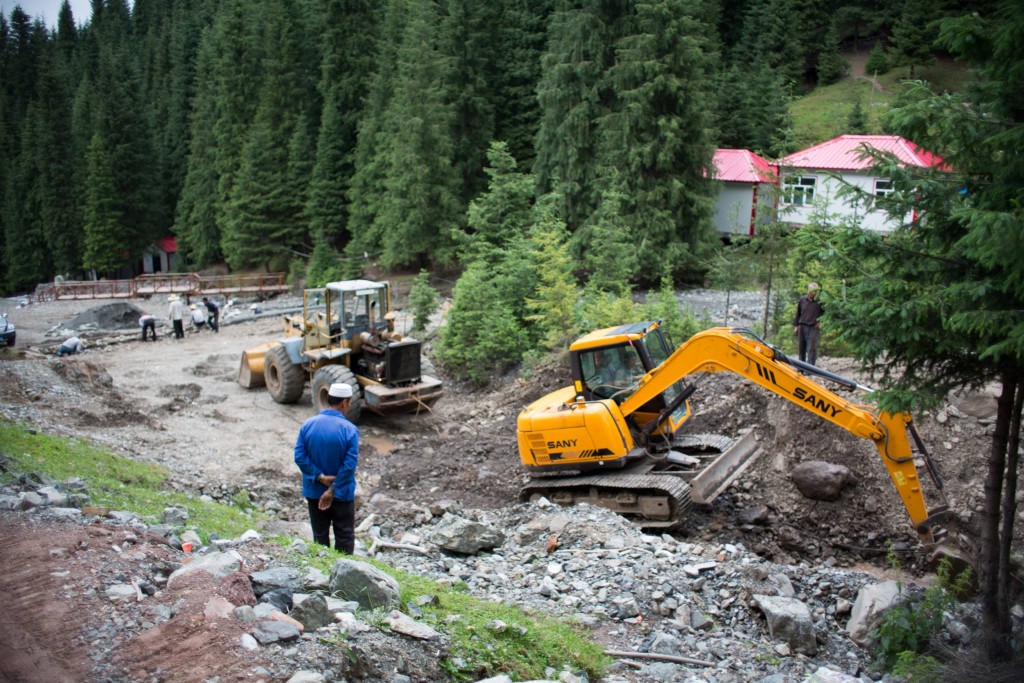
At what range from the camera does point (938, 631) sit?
6613mm

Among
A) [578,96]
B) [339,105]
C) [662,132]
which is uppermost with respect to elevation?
[339,105]

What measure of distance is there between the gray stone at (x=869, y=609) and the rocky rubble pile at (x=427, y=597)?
0.02 meters

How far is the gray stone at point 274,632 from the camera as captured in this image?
4535mm

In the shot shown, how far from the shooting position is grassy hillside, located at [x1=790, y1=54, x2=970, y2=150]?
41.3 meters

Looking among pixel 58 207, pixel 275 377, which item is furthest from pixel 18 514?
pixel 58 207

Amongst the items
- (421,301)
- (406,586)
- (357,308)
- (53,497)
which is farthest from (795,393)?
(421,301)

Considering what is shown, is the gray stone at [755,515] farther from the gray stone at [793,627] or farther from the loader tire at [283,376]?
the loader tire at [283,376]

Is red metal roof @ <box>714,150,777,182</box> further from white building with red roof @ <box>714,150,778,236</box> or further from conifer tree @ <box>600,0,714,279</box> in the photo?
conifer tree @ <box>600,0,714,279</box>

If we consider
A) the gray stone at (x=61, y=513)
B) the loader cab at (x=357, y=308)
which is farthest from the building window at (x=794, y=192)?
the gray stone at (x=61, y=513)

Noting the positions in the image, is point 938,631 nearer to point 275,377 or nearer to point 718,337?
point 718,337

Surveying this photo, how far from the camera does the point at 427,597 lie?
5.84 metres

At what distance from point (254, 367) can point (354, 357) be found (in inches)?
124

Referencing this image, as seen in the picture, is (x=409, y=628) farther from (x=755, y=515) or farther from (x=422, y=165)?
(x=422, y=165)

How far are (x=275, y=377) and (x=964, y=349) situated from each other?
12789 millimetres
